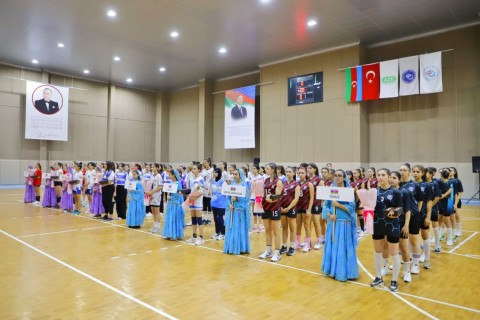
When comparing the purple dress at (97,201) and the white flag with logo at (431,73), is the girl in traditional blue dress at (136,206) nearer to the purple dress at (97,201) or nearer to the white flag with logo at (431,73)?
the purple dress at (97,201)

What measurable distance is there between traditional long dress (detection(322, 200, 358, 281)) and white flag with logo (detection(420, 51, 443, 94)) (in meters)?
11.4

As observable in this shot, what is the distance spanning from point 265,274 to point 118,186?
7.00 meters

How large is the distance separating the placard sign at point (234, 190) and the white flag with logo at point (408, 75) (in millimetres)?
11356

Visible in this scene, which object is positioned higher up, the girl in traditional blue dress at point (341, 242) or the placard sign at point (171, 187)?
the placard sign at point (171, 187)

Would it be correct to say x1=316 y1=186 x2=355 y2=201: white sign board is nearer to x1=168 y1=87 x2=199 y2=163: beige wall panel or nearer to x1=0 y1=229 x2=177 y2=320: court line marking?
x1=0 y1=229 x2=177 y2=320: court line marking

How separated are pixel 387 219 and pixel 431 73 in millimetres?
11978

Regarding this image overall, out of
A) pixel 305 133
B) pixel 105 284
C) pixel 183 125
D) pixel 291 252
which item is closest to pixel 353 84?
pixel 305 133

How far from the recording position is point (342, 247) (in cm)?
520

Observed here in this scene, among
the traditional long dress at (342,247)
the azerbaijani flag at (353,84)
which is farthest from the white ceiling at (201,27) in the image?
the traditional long dress at (342,247)

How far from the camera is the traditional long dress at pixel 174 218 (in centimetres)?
786

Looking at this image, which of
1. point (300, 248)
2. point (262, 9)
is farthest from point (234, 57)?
point (300, 248)

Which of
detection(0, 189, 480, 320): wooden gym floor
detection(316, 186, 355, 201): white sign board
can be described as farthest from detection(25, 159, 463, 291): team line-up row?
detection(0, 189, 480, 320): wooden gym floor

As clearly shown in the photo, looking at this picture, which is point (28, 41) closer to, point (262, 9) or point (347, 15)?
point (262, 9)

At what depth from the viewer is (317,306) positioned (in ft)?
13.6
